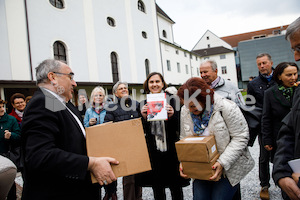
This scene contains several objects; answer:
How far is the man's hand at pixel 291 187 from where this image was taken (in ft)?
4.31

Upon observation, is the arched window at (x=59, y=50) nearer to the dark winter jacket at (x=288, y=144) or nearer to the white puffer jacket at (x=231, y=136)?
the white puffer jacket at (x=231, y=136)

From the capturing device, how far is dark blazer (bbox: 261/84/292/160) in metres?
2.80

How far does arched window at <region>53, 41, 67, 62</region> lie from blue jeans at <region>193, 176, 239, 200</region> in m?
12.4

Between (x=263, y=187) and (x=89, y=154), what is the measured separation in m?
3.10

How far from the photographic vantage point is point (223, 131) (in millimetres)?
1983

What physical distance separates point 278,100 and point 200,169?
1778 mm

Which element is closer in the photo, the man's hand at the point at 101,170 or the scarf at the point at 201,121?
the man's hand at the point at 101,170

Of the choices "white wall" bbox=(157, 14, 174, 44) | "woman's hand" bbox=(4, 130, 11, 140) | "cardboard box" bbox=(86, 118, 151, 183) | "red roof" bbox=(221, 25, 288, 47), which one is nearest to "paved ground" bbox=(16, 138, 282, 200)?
"woman's hand" bbox=(4, 130, 11, 140)

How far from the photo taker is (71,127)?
1612 millimetres

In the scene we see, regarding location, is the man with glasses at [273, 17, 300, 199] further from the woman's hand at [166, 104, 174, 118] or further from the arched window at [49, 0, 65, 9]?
the arched window at [49, 0, 65, 9]

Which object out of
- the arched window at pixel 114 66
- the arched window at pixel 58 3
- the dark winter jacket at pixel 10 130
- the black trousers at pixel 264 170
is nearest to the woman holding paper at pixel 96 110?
the dark winter jacket at pixel 10 130

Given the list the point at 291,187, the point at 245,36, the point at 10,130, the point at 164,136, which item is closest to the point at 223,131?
the point at 291,187

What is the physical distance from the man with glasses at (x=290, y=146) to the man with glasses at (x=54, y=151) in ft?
4.11

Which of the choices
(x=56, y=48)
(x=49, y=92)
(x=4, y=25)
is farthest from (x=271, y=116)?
(x=56, y=48)
